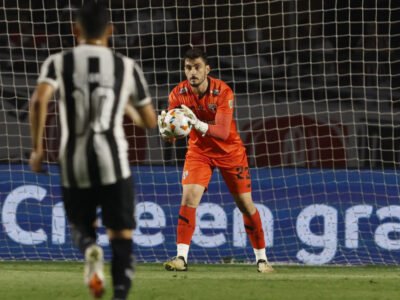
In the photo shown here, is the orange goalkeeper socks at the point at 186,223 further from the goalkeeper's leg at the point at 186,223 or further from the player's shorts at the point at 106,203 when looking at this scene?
the player's shorts at the point at 106,203

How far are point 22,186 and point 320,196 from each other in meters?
3.10

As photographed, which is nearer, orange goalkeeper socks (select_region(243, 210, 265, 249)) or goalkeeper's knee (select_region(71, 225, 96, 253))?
goalkeeper's knee (select_region(71, 225, 96, 253))

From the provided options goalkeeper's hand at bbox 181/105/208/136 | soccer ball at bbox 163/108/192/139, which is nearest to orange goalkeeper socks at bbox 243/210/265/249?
goalkeeper's hand at bbox 181/105/208/136

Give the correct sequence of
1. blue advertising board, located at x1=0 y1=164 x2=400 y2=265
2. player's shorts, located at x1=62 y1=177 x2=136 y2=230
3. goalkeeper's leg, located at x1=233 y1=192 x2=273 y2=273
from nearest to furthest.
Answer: player's shorts, located at x1=62 y1=177 x2=136 y2=230
goalkeeper's leg, located at x1=233 y1=192 x2=273 y2=273
blue advertising board, located at x1=0 y1=164 x2=400 y2=265

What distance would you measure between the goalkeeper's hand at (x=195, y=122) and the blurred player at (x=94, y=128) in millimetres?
3611

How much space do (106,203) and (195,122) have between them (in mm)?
3753

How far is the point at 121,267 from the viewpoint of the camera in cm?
550

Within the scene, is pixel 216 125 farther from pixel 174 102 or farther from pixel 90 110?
pixel 90 110

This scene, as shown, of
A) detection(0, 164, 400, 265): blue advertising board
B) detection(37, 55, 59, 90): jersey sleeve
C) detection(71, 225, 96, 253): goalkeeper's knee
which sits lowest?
detection(0, 164, 400, 265): blue advertising board

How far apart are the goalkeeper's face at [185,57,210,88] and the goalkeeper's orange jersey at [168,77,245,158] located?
0.17m

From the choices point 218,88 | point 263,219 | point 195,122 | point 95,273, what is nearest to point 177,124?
point 195,122

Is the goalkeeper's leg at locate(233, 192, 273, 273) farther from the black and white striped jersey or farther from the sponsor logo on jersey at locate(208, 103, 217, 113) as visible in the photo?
the black and white striped jersey

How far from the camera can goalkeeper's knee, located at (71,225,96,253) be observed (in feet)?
18.0

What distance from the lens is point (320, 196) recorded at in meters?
11.5
